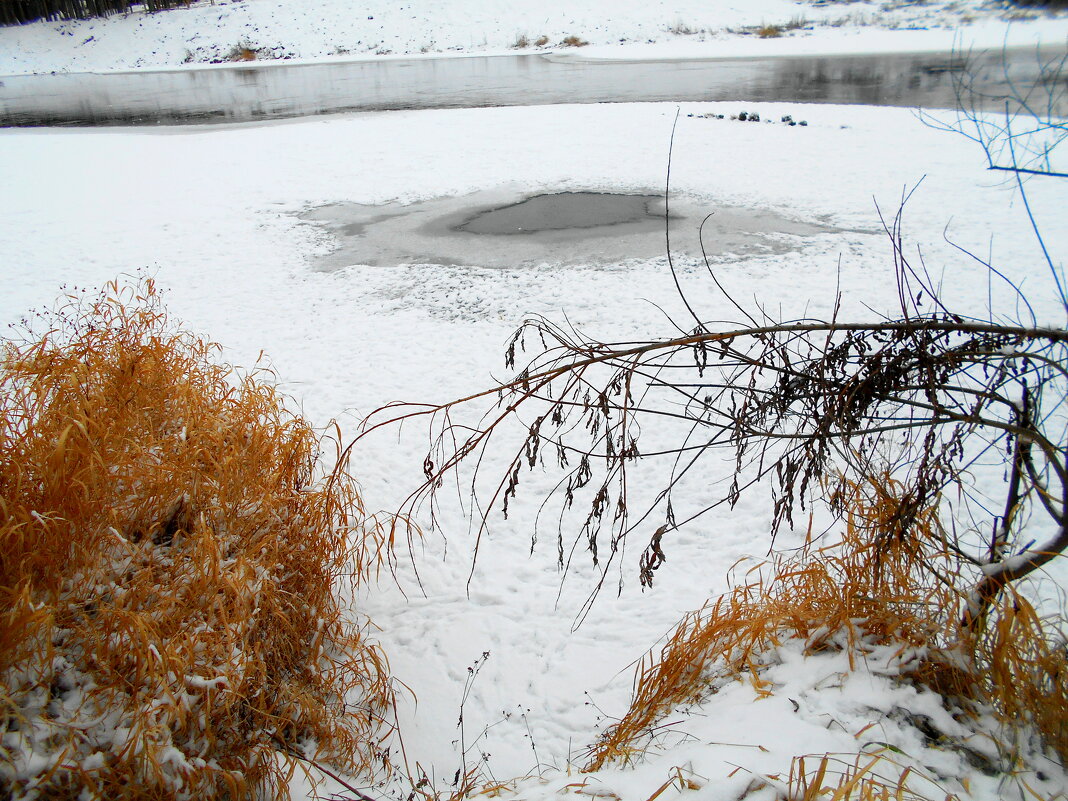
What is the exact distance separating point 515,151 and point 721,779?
1297 centimetres

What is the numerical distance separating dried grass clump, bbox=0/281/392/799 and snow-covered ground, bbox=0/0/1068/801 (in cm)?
50

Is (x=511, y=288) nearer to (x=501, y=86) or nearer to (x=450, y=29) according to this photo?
(x=501, y=86)

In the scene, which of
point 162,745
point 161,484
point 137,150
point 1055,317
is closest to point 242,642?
point 162,745

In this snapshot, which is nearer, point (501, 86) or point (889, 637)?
point (889, 637)

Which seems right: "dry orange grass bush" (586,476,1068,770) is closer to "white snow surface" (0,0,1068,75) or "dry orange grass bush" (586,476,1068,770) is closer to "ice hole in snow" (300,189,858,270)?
"ice hole in snow" (300,189,858,270)

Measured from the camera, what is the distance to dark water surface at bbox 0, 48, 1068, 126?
18.0m

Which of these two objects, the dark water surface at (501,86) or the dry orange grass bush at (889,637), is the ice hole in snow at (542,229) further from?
the dark water surface at (501,86)

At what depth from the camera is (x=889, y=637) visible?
9.12 ft

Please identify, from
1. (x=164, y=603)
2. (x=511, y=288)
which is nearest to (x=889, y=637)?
(x=164, y=603)

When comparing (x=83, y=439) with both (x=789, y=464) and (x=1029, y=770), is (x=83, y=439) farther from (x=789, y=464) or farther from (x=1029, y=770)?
(x=1029, y=770)

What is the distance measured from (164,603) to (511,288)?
17.9 feet

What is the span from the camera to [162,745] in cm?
256

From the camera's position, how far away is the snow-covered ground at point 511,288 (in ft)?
9.90

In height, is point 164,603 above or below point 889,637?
above
